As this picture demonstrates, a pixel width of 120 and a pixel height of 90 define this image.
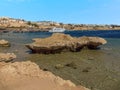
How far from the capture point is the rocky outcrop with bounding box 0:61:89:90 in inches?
448

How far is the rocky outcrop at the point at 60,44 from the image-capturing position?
3744 centimetres

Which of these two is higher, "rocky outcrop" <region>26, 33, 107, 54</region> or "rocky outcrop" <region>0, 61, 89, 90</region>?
"rocky outcrop" <region>0, 61, 89, 90</region>

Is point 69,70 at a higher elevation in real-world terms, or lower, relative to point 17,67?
lower

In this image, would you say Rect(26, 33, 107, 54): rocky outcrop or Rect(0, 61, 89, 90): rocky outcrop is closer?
Rect(0, 61, 89, 90): rocky outcrop

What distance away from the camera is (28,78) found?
12031 mm

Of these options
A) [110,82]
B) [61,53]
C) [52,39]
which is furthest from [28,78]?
[52,39]

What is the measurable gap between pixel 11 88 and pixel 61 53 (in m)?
26.5

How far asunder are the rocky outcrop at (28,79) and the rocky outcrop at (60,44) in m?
24.3

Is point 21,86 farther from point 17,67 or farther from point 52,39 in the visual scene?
point 52,39

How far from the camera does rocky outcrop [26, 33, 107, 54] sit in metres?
37.4

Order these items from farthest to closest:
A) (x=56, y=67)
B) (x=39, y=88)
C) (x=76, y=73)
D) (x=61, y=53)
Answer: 1. (x=61, y=53)
2. (x=56, y=67)
3. (x=76, y=73)
4. (x=39, y=88)

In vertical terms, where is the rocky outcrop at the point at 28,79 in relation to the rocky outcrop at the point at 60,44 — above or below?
above

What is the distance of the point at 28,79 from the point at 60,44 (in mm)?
26203

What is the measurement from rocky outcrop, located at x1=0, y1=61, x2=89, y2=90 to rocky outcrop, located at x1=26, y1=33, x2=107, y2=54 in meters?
24.3
